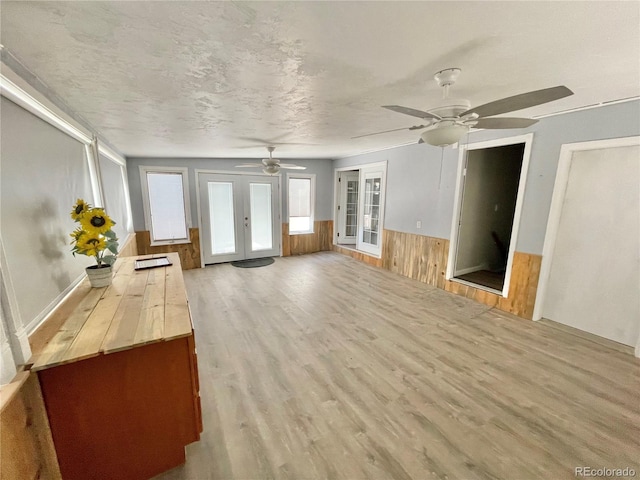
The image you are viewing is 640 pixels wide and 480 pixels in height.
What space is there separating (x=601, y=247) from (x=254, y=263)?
5.41 metres

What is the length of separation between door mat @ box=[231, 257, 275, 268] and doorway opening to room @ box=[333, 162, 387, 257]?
6.32ft

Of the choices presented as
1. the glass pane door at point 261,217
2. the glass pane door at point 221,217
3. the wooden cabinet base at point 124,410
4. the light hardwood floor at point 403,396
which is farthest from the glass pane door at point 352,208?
the wooden cabinet base at point 124,410

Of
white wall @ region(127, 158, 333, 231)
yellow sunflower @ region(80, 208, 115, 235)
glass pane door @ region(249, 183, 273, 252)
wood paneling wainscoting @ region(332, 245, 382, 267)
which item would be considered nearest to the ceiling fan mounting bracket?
yellow sunflower @ region(80, 208, 115, 235)

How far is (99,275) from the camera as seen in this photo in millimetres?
1955

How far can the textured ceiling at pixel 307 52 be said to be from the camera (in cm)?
109

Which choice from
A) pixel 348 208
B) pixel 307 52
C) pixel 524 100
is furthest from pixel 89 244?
pixel 348 208

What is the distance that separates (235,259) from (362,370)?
14.4 feet

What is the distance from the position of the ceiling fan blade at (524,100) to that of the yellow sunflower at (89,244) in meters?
2.59

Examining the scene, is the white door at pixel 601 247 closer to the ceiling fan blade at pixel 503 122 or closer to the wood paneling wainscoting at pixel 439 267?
the wood paneling wainscoting at pixel 439 267

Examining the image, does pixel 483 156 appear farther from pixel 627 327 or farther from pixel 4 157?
pixel 4 157

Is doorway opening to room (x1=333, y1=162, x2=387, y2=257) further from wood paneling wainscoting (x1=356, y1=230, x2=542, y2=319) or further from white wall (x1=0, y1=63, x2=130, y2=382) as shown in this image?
white wall (x1=0, y1=63, x2=130, y2=382)

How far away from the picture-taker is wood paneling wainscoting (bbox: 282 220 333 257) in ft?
21.3

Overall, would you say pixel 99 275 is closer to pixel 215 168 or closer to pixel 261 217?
pixel 215 168

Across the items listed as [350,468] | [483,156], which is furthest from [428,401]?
[483,156]
